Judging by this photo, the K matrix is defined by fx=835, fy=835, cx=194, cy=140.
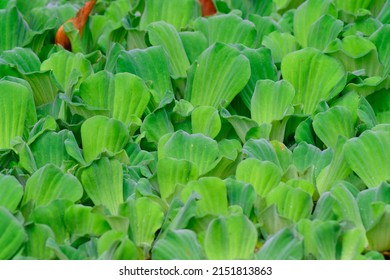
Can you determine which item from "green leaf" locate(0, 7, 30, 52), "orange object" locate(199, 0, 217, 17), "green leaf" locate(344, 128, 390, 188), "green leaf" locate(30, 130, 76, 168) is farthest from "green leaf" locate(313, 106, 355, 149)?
"green leaf" locate(0, 7, 30, 52)

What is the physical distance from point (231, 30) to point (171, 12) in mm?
243

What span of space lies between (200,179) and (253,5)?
976 mm

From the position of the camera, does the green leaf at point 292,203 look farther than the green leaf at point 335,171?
No

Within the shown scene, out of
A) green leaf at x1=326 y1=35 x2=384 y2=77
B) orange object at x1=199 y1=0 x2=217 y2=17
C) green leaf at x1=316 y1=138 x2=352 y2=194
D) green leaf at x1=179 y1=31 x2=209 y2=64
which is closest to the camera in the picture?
green leaf at x1=316 y1=138 x2=352 y2=194

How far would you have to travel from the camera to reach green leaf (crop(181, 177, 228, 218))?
1438 millimetres

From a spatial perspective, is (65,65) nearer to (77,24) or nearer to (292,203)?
(77,24)

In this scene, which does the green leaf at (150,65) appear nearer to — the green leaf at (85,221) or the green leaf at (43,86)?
the green leaf at (43,86)

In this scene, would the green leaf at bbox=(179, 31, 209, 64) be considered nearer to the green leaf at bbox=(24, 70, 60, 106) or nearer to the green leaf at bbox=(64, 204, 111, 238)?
the green leaf at bbox=(24, 70, 60, 106)

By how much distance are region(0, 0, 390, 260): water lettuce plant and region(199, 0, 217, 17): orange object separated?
0.05 m

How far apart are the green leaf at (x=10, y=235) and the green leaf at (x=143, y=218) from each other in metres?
0.18

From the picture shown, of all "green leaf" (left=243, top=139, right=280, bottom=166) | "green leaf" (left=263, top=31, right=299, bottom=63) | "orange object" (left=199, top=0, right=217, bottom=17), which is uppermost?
"green leaf" (left=243, top=139, right=280, bottom=166)

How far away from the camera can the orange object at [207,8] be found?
88.7 inches

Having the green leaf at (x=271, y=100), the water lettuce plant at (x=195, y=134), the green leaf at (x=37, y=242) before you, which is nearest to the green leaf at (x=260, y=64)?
the water lettuce plant at (x=195, y=134)
